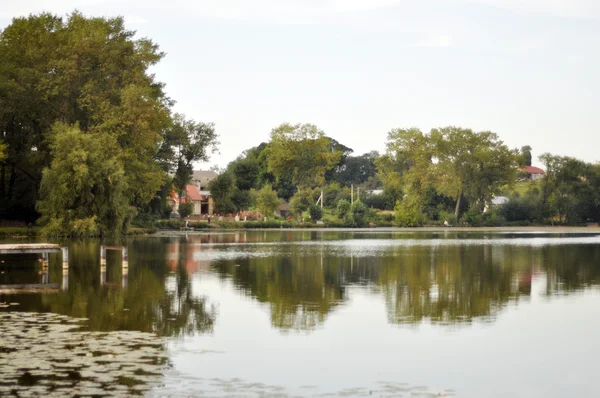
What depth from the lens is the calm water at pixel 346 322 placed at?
43.7 ft

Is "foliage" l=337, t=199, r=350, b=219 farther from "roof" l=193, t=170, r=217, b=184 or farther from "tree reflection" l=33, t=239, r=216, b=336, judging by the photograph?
"tree reflection" l=33, t=239, r=216, b=336

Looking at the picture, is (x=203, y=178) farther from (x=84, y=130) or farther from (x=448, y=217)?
(x=84, y=130)

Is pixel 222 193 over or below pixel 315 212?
over

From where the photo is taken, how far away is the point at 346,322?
20219 millimetres

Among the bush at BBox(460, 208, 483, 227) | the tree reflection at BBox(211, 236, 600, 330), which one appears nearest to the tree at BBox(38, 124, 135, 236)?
the tree reflection at BBox(211, 236, 600, 330)

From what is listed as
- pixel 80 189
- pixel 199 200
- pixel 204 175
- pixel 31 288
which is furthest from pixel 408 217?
pixel 31 288

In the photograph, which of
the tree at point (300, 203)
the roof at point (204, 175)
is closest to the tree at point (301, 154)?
the tree at point (300, 203)

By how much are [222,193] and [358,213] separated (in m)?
21.6

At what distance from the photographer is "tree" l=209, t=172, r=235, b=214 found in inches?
5138

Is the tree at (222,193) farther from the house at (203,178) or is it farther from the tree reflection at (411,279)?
the tree reflection at (411,279)

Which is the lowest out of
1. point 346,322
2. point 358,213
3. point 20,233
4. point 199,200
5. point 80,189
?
point 346,322

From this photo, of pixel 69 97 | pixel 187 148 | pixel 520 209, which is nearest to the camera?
pixel 69 97

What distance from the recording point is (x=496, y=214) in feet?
425

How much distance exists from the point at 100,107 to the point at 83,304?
159 ft
